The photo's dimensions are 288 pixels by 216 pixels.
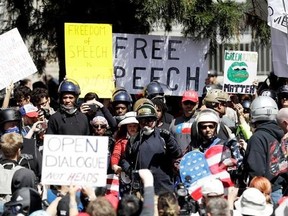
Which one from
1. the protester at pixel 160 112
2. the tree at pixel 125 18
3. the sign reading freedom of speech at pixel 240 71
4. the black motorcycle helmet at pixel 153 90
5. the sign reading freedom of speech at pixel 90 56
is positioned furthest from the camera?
the tree at pixel 125 18

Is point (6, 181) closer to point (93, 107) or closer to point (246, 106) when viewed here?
point (93, 107)

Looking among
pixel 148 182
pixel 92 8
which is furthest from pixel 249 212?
pixel 92 8

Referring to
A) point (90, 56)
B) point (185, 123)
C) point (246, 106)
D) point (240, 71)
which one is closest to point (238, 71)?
point (240, 71)

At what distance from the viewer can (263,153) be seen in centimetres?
1094

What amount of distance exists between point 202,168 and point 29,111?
261 centimetres

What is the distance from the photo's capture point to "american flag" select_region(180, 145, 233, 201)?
435 inches

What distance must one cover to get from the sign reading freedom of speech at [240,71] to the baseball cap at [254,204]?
4.76m

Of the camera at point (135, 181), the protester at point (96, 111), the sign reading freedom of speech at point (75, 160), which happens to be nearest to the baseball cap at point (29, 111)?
the protester at point (96, 111)

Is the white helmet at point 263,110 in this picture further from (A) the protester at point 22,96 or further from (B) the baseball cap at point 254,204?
(A) the protester at point 22,96

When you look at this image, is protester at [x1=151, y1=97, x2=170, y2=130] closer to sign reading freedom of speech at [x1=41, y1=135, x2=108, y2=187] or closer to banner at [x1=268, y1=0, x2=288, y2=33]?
banner at [x1=268, y1=0, x2=288, y2=33]

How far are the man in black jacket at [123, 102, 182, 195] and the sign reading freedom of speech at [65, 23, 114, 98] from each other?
111 inches

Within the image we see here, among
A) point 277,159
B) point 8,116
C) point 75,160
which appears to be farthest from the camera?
point 8,116

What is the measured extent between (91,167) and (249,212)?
1466mm

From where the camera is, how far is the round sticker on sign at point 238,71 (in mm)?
14648
